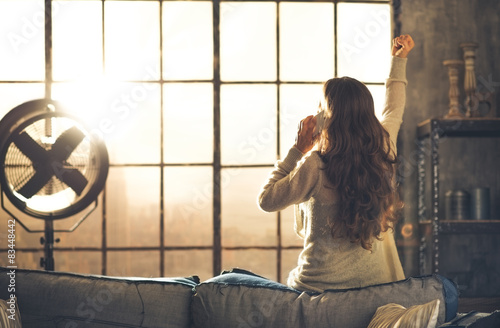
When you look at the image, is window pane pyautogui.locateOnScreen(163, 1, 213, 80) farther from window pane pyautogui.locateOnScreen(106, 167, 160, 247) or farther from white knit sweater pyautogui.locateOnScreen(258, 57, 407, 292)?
white knit sweater pyautogui.locateOnScreen(258, 57, 407, 292)

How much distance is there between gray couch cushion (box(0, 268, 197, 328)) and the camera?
2.03 m

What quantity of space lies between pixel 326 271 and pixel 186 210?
2420mm

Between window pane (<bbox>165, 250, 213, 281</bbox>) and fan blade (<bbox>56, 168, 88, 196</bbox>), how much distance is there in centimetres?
120

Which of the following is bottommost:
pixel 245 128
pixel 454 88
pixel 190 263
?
pixel 190 263

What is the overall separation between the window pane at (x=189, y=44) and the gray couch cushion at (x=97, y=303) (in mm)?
2597

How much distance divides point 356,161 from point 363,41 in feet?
8.48

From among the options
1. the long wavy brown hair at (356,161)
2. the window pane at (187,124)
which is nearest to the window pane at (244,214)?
the window pane at (187,124)

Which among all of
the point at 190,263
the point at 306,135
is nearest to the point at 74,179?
the point at 190,263

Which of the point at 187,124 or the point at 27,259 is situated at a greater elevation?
the point at 187,124

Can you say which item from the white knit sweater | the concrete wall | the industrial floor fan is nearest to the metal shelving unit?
the concrete wall

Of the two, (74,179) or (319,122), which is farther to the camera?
(74,179)

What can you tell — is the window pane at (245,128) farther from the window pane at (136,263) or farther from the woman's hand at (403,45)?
the woman's hand at (403,45)

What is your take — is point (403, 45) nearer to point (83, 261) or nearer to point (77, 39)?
point (77, 39)

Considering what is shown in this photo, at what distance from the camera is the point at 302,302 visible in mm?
1971
